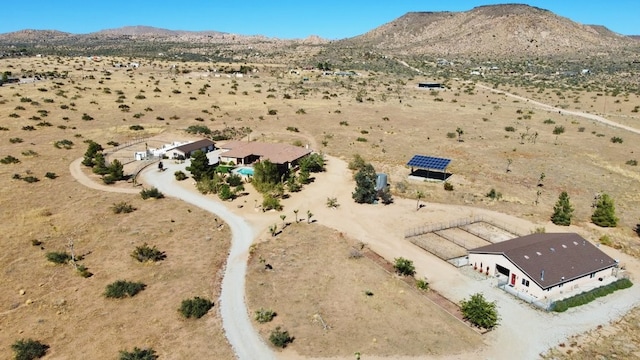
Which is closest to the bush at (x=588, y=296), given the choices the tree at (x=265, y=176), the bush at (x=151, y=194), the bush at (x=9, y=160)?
the tree at (x=265, y=176)

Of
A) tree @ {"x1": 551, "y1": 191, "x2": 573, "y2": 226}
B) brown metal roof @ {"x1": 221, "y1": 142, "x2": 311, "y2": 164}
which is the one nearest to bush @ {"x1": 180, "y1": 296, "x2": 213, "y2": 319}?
brown metal roof @ {"x1": 221, "y1": 142, "x2": 311, "y2": 164}

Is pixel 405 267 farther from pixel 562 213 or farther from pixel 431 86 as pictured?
pixel 431 86

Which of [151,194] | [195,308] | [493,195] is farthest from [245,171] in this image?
[493,195]

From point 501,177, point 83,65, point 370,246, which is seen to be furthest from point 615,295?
point 83,65

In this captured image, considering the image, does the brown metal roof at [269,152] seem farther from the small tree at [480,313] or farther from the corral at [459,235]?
the small tree at [480,313]

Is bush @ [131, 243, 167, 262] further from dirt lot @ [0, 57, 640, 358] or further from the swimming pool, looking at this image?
the swimming pool
